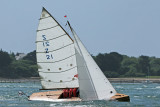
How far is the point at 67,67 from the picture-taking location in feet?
154

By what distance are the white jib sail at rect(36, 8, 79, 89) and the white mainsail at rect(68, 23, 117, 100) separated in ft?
3.19

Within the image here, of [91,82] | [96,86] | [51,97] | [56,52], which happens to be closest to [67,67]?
[56,52]

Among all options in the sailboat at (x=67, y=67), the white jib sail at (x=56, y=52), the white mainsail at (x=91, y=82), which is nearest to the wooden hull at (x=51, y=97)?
the sailboat at (x=67, y=67)

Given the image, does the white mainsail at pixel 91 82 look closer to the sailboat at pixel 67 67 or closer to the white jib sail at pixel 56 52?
the sailboat at pixel 67 67

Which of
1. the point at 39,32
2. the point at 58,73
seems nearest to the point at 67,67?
the point at 58,73

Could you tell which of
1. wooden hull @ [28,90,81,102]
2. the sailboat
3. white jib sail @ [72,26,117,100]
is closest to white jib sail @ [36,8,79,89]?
the sailboat

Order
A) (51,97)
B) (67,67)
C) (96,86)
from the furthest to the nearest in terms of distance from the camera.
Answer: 1. (51,97)
2. (67,67)
3. (96,86)

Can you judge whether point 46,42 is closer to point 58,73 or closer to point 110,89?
point 58,73

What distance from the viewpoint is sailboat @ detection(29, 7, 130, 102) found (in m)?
45.7

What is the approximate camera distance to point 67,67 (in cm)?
4706

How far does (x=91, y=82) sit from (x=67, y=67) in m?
3.17

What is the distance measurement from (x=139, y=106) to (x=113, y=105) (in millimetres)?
4144

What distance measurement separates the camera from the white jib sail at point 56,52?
46688 mm

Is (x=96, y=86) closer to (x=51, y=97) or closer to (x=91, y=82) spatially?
(x=91, y=82)
